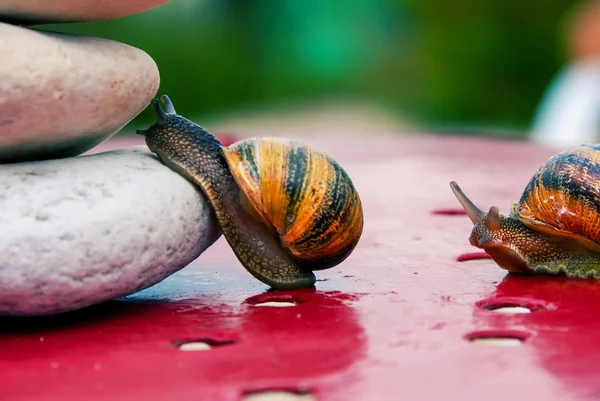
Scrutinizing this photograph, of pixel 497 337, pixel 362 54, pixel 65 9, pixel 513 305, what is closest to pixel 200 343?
pixel 497 337

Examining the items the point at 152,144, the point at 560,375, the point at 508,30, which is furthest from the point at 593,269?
the point at 508,30

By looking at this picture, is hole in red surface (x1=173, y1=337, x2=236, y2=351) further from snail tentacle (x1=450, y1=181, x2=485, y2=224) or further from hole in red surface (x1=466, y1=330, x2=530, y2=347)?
snail tentacle (x1=450, y1=181, x2=485, y2=224)

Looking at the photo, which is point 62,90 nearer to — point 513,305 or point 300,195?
point 300,195

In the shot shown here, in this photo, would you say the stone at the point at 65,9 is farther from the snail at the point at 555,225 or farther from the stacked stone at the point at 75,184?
the snail at the point at 555,225

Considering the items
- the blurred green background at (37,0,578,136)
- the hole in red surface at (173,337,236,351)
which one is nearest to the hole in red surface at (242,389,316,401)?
the hole in red surface at (173,337,236,351)

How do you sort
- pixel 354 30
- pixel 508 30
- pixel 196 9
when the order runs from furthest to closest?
1. pixel 354 30
2. pixel 196 9
3. pixel 508 30

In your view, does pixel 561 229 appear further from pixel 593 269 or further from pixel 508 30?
pixel 508 30
